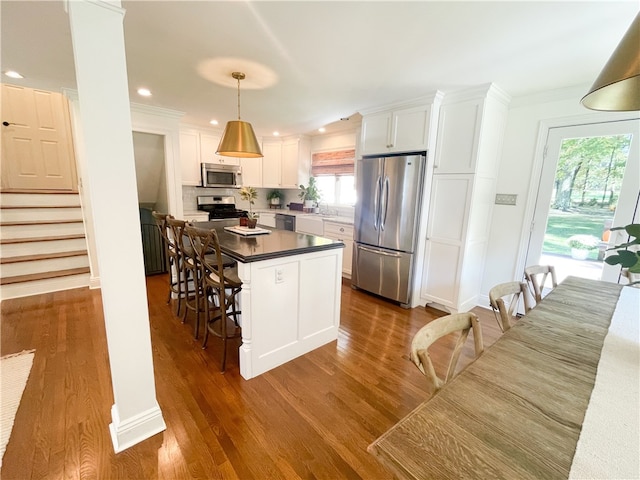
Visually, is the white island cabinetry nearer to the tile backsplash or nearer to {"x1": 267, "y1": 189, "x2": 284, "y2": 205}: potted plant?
the tile backsplash

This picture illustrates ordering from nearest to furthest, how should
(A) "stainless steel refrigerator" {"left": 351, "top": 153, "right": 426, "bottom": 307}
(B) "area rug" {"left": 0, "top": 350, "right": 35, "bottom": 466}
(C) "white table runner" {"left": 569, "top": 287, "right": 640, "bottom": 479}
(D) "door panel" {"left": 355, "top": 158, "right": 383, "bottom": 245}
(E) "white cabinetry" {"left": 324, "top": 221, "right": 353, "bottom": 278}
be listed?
(C) "white table runner" {"left": 569, "top": 287, "right": 640, "bottom": 479}, (B) "area rug" {"left": 0, "top": 350, "right": 35, "bottom": 466}, (A) "stainless steel refrigerator" {"left": 351, "top": 153, "right": 426, "bottom": 307}, (D) "door panel" {"left": 355, "top": 158, "right": 383, "bottom": 245}, (E) "white cabinetry" {"left": 324, "top": 221, "right": 353, "bottom": 278}

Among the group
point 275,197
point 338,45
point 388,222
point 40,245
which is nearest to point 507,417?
point 338,45

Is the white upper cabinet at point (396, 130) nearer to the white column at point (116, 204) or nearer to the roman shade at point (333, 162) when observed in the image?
the roman shade at point (333, 162)

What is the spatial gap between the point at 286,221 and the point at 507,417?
15.5 feet

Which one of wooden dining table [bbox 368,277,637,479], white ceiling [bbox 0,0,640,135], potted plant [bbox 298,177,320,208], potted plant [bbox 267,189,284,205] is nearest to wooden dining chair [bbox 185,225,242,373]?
white ceiling [bbox 0,0,640,135]

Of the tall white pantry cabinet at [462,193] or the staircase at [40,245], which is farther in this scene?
the staircase at [40,245]

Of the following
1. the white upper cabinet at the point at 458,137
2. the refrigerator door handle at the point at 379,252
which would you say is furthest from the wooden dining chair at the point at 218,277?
the white upper cabinet at the point at 458,137

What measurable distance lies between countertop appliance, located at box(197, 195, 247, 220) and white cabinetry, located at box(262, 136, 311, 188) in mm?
788

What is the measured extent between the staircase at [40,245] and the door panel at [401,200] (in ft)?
13.3

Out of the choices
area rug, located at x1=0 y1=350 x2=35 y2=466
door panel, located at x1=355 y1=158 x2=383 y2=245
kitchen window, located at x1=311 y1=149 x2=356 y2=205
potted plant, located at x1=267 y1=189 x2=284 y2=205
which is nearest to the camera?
area rug, located at x1=0 y1=350 x2=35 y2=466

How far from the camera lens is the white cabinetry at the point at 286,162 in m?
5.16

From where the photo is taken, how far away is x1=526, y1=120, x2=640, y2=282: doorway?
2.45 metres

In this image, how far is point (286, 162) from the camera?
211 inches

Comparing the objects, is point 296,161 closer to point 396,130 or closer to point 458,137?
point 396,130
